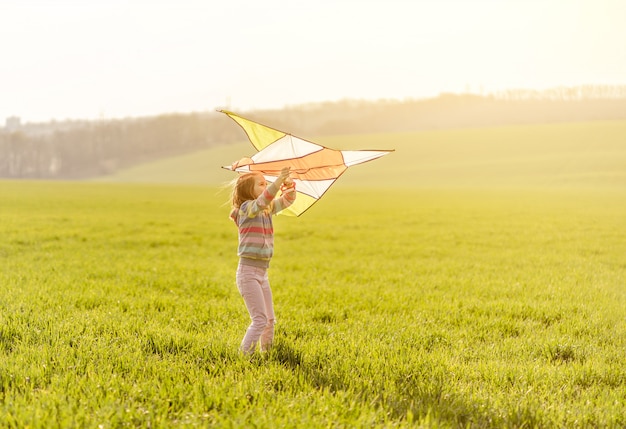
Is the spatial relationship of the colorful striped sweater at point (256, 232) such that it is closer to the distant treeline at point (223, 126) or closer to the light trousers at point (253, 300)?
Answer: the light trousers at point (253, 300)

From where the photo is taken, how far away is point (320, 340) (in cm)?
654

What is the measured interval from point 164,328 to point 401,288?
4860 mm

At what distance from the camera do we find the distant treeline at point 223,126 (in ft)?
455

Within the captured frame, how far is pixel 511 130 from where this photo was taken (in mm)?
111812

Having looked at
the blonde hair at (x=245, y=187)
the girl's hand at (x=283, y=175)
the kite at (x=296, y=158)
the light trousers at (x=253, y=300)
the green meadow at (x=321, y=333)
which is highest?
the kite at (x=296, y=158)

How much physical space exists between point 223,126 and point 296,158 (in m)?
164

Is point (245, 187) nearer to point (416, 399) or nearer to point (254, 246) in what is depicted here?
point (254, 246)

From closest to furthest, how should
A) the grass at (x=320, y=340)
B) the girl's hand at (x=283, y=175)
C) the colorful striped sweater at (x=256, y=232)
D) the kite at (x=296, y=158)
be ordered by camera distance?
the grass at (x=320, y=340) → the girl's hand at (x=283, y=175) → the kite at (x=296, y=158) → the colorful striped sweater at (x=256, y=232)

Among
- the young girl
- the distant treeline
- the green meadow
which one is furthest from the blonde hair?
the distant treeline

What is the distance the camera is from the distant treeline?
455 ft

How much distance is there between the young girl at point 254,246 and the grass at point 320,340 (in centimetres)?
33

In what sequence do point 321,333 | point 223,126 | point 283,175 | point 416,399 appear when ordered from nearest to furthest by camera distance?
point 416,399 → point 283,175 → point 321,333 → point 223,126

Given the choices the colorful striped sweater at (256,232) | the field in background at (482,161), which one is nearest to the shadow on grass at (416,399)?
the colorful striped sweater at (256,232)

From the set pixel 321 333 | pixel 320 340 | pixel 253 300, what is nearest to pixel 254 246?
pixel 253 300
